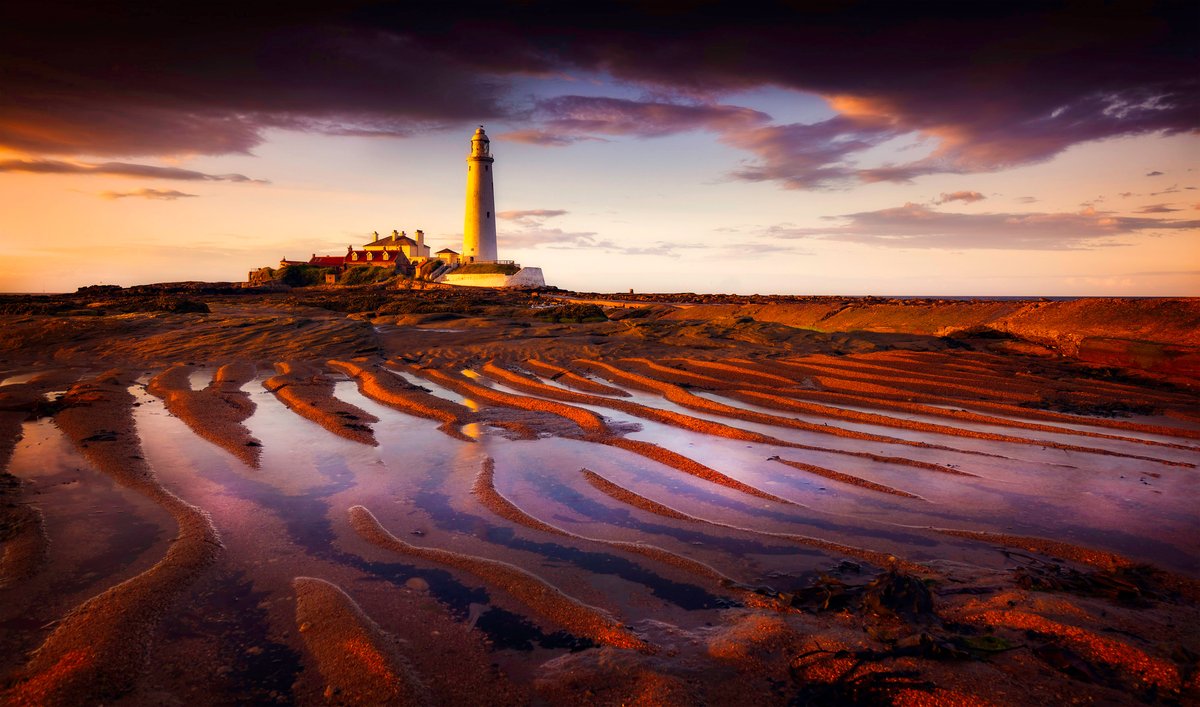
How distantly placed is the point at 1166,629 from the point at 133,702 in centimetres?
532

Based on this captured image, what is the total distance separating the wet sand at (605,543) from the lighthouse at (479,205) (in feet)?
210

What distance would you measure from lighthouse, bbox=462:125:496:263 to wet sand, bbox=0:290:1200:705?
6404 cm

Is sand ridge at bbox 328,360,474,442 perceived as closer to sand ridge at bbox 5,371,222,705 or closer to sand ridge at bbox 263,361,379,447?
sand ridge at bbox 263,361,379,447

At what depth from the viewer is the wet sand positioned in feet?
9.62

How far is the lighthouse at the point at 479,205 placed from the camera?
73250 millimetres

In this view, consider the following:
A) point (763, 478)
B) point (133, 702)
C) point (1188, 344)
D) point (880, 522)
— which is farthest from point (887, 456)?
point (1188, 344)

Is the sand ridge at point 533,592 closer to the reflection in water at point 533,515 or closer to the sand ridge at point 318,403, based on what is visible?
the reflection in water at point 533,515

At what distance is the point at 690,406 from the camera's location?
10109 mm

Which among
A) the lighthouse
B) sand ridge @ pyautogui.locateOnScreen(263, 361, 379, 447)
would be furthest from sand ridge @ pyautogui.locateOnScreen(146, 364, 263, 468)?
the lighthouse

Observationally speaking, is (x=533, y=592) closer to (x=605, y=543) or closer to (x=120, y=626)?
(x=605, y=543)

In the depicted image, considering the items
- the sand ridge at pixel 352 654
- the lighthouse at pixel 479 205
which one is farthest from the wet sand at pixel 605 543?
the lighthouse at pixel 479 205

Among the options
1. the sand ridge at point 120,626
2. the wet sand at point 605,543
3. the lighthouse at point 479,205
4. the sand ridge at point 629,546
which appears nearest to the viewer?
the sand ridge at point 120,626

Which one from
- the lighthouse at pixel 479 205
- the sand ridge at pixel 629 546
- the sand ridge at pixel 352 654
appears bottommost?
the sand ridge at pixel 629 546

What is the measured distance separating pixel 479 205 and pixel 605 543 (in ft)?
240
